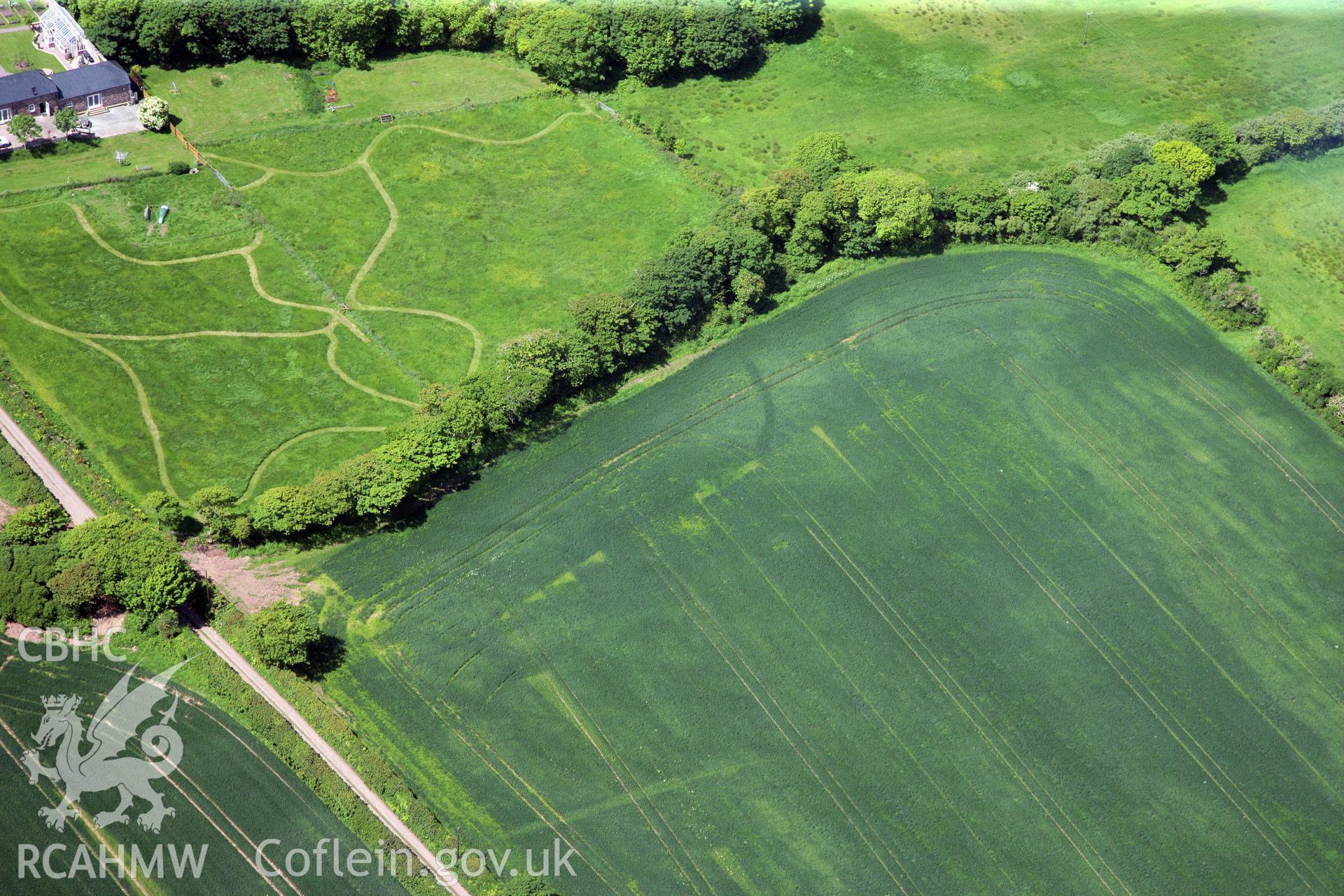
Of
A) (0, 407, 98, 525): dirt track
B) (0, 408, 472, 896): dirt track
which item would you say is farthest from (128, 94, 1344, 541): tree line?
(0, 408, 472, 896): dirt track

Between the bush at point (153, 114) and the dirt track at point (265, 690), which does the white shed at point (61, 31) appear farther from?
the dirt track at point (265, 690)

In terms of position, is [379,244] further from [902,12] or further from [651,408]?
[902,12]

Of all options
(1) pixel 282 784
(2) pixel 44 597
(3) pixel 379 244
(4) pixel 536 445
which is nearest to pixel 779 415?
(4) pixel 536 445

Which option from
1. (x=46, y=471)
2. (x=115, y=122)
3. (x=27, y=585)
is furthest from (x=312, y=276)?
(x=27, y=585)

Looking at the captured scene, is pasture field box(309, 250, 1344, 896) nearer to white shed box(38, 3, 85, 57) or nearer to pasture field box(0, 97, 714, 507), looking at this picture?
pasture field box(0, 97, 714, 507)

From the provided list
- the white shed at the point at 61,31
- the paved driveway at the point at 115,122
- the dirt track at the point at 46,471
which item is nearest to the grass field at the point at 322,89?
the paved driveway at the point at 115,122
